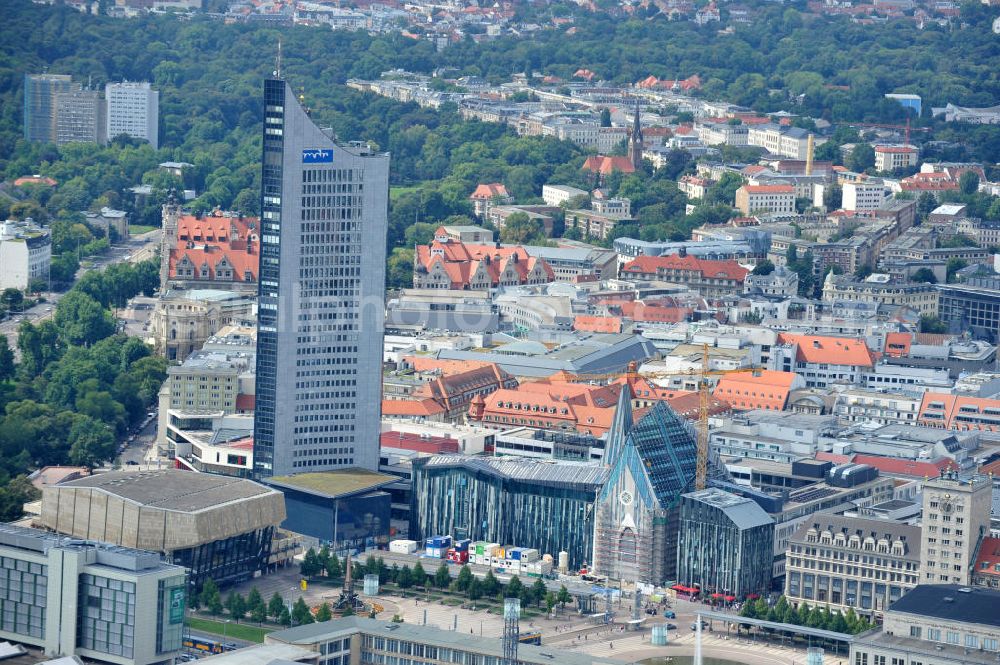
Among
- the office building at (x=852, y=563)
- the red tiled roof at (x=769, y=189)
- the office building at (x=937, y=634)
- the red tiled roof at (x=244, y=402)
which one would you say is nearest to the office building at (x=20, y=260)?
the red tiled roof at (x=244, y=402)

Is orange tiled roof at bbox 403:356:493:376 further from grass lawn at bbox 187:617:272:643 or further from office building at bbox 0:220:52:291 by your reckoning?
office building at bbox 0:220:52:291

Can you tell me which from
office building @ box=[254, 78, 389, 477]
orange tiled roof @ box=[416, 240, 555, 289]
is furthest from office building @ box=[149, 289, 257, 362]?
office building @ box=[254, 78, 389, 477]

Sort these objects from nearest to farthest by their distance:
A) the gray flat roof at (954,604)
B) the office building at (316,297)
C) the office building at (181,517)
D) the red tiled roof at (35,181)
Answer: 1. the gray flat roof at (954,604)
2. the office building at (181,517)
3. the office building at (316,297)
4. the red tiled roof at (35,181)

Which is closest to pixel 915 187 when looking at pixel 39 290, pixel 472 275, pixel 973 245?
pixel 973 245

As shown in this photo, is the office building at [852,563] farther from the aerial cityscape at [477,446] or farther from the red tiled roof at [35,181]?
the red tiled roof at [35,181]

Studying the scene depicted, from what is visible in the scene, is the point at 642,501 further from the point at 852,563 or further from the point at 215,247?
the point at 215,247

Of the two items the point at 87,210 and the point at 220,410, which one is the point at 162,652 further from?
the point at 87,210
